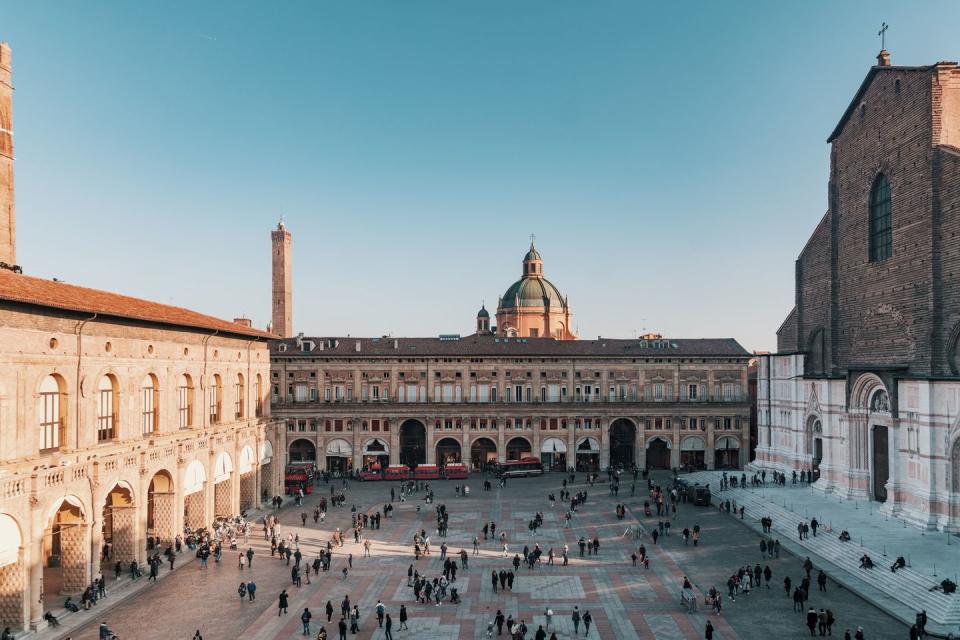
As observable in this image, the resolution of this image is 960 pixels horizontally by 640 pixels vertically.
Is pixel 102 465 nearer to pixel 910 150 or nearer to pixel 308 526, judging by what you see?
pixel 308 526

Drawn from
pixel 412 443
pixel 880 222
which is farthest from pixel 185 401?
pixel 880 222

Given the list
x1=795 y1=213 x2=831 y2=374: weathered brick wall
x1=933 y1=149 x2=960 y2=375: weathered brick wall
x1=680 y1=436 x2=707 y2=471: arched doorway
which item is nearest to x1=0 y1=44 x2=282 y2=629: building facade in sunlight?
x1=680 y1=436 x2=707 y2=471: arched doorway

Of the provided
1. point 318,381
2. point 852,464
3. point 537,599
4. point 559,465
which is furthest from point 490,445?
point 537,599

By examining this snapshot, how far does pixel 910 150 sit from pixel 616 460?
4036 centimetres

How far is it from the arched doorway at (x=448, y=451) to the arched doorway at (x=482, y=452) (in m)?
1.53

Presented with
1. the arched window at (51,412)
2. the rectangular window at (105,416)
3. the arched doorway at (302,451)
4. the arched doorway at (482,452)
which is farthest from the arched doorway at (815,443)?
the arched window at (51,412)

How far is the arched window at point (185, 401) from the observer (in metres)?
43.6

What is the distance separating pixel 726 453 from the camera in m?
74.9

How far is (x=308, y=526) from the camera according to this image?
161ft

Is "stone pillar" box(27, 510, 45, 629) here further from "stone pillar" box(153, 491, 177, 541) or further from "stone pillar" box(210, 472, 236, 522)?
"stone pillar" box(210, 472, 236, 522)

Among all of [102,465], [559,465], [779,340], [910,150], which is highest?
[910,150]

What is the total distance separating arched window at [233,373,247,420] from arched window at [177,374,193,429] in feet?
23.4

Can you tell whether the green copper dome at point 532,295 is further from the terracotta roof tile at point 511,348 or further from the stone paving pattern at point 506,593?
the stone paving pattern at point 506,593

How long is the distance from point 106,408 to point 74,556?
689cm
